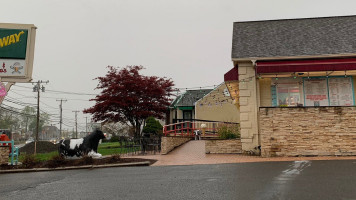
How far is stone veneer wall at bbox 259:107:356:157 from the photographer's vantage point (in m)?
12.3

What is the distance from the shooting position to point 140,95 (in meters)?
24.7

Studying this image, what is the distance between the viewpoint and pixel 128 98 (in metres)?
23.2

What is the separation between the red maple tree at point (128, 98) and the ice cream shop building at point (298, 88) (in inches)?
423

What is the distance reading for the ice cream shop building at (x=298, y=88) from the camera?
1250 cm

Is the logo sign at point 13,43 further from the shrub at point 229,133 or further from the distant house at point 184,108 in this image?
the distant house at point 184,108

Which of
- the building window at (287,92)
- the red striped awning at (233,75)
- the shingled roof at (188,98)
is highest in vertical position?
the shingled roof at (188,98)

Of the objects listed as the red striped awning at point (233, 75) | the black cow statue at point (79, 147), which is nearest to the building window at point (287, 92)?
the red striped awning at point (233, 75)

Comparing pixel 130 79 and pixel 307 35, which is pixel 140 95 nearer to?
pixel 130 79

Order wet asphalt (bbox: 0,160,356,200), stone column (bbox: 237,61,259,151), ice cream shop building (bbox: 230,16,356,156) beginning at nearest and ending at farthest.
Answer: wet asphalt (bbox: 0,160,356,200) → ice cream shop building (bbox: 230,16,356,156) → stone column (bbox: 237,61,259,151)

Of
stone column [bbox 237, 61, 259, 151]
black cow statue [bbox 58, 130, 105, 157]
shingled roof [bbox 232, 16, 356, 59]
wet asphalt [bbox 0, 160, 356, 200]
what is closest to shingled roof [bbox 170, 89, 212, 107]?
shingled roof [bbox 232, 16, 356, 59]

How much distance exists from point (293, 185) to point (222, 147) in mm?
8761

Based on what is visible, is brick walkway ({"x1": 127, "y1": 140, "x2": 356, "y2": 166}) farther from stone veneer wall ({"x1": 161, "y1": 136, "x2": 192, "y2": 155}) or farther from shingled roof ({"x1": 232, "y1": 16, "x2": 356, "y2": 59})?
shingled roof ({"x1": 232, "y1": 16, "x2": 356, "y2": 59})

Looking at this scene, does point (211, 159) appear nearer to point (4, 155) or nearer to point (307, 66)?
point (307, 66)

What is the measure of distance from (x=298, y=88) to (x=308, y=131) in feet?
8.69
